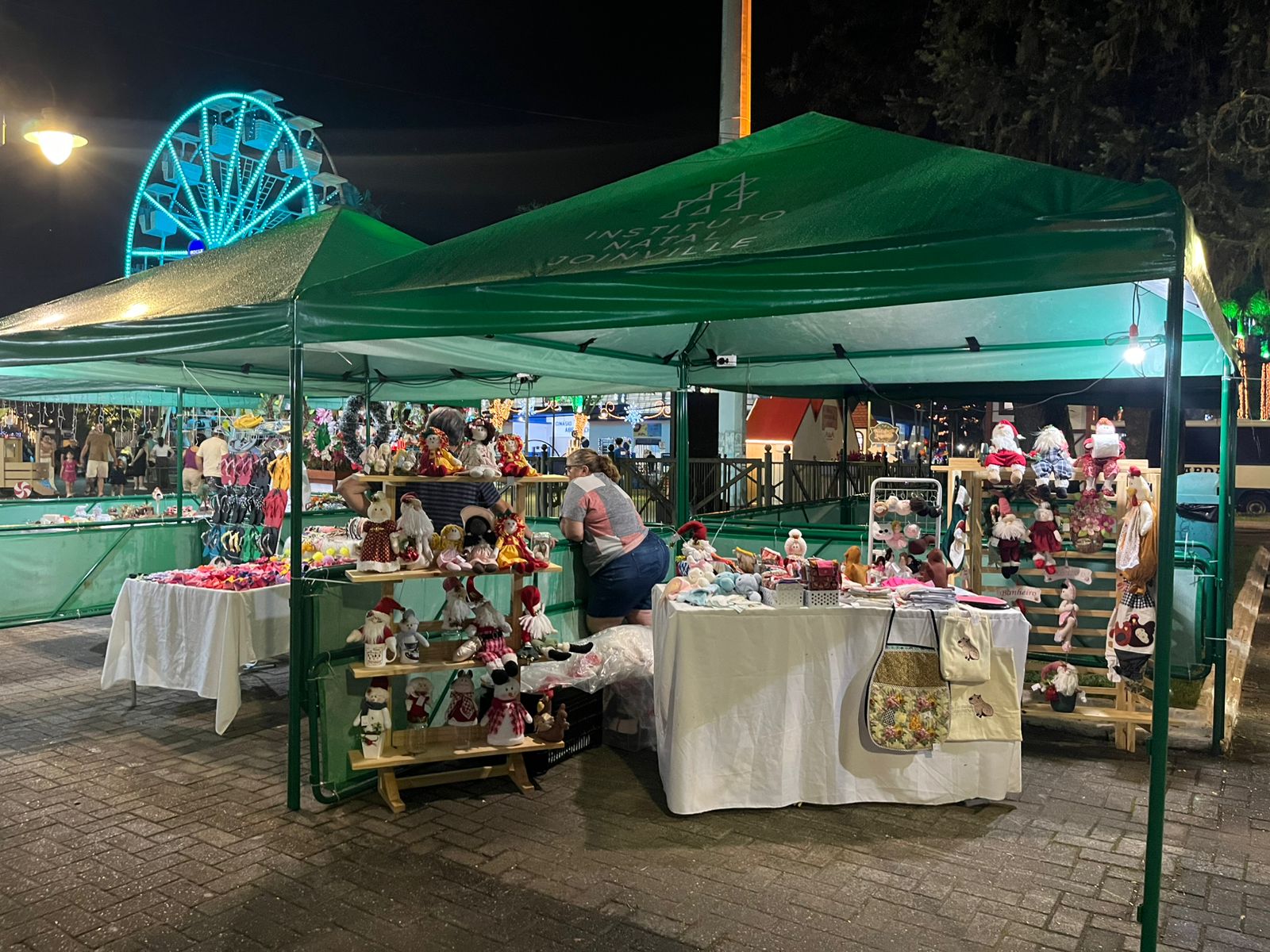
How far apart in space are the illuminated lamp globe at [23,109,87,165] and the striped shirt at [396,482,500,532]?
4.60m

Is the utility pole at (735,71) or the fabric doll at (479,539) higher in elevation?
the utility pole at (735,71)

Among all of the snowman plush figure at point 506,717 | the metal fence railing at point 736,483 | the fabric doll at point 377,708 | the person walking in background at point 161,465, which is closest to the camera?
the fabric doll at point 377,708

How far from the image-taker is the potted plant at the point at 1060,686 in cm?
525

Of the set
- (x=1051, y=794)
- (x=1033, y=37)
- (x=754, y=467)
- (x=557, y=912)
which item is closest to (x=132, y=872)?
(x=557, y=912)

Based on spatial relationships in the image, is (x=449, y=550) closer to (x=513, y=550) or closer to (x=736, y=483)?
(x=513, y=550)

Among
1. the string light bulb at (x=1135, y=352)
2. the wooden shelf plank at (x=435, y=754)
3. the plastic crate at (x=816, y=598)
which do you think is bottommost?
the wooden shelf plank at (x=435, y=754)

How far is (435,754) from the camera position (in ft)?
13.9

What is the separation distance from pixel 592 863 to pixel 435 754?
102 cm

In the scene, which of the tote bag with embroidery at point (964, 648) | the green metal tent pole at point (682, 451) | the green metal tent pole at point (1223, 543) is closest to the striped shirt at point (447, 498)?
the tote bag with embroidery at point (964, 648)

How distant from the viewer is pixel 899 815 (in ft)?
13.4

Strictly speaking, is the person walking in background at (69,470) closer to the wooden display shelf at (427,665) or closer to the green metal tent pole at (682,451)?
the green metal tent pole at (682,451)

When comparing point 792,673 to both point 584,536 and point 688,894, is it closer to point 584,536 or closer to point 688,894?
point 688,894

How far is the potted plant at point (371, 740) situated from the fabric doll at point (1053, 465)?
3942 mm

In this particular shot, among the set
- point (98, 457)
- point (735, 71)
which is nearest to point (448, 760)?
point (735, 71)
